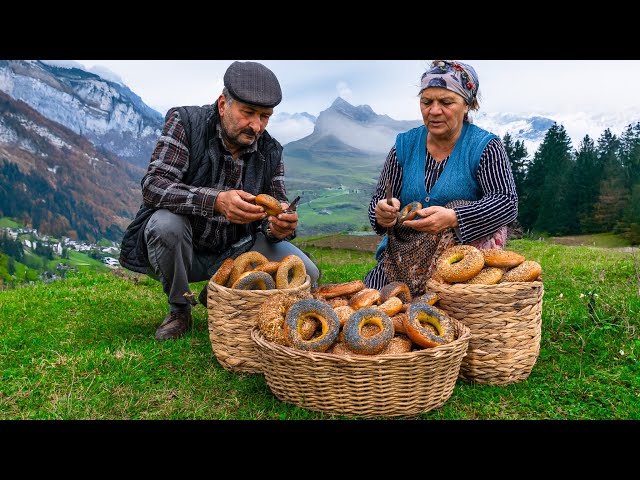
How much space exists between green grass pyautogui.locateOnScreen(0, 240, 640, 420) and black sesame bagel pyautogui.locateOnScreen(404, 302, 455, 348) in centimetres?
50

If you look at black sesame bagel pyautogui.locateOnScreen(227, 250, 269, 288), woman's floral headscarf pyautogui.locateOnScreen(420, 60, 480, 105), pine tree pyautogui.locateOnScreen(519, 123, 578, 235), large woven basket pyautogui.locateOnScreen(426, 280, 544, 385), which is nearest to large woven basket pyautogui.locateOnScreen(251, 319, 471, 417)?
large woven basket pyautogui.locateOnScreen(426, 280, 544, 385)

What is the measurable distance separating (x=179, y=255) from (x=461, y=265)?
2.41m

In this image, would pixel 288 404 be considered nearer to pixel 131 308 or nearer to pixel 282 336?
pixel 282 336

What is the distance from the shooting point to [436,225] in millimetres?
4520

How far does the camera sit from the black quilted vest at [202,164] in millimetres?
5168

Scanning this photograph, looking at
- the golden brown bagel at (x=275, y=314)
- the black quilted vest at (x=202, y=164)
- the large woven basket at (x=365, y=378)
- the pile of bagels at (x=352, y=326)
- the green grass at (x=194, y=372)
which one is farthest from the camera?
the black quilted vest at (x=202, y=164)

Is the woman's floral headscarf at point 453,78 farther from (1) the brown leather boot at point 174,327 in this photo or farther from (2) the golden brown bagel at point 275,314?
(1) the brown leather boot at point 174,327

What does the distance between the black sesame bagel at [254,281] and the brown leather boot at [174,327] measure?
4.31ft

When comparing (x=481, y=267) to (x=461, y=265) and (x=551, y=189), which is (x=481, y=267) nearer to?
(x=461, y=265)

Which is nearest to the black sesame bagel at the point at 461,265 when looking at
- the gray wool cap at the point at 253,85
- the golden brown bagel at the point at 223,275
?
the golden brown bagel at the point at 223,275

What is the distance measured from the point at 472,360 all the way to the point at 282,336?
4.73 ft

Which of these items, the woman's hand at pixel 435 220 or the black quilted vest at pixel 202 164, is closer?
the woman's hand at pixel 435 220

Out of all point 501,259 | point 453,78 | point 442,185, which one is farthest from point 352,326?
point 453,78

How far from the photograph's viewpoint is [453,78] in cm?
456
